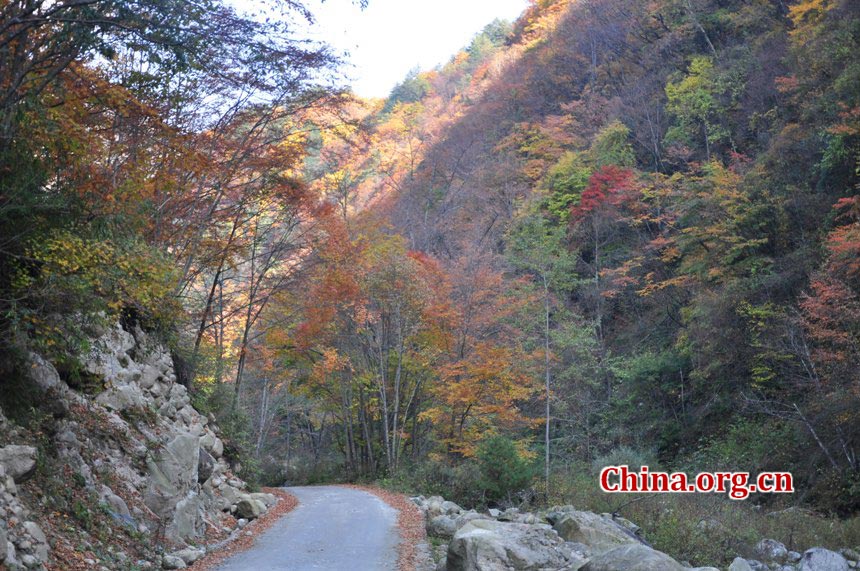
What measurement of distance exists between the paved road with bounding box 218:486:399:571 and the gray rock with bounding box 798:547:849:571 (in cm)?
672

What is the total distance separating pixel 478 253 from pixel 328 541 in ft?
61.3

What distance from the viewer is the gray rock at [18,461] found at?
6.46 m

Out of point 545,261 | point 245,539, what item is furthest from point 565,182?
point 245,539

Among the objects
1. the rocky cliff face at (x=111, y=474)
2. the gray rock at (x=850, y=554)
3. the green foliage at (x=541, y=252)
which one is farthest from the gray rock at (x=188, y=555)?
the green foliage at (x=541, y=252)

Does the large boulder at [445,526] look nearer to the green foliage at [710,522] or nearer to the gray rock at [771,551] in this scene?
the green foliage at [710,522]

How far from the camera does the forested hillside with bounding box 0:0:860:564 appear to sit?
7.31 m

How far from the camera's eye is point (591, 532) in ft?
33.1

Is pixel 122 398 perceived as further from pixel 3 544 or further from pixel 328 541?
pixel 3 544

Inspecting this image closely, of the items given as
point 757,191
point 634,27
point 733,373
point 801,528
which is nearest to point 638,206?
point 757,191

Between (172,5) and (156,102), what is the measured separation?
11.3ft

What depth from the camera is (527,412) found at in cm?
2533

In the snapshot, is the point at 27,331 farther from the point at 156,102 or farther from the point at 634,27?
the point at 634,27

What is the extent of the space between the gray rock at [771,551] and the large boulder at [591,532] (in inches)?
118

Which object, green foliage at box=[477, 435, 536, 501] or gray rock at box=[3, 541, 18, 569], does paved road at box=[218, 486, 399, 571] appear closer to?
green foliage at box=[477, 435, 536, 501]
